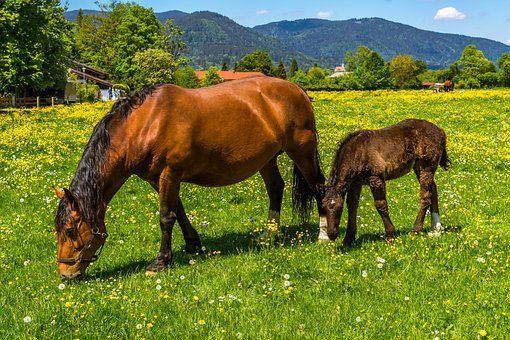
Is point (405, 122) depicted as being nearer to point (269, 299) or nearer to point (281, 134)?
point (281, 134)

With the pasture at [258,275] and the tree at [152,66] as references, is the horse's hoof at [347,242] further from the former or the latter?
the tree at [152,66]

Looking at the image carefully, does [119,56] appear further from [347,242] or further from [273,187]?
[347,242]

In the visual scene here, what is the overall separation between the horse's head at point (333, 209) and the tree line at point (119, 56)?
4220 cm

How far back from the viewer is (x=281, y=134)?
8.77 meters

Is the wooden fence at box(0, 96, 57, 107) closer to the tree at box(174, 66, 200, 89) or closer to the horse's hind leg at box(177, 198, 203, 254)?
the tree at box(174, 66, 200, 89)

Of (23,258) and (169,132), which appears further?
(23,258)

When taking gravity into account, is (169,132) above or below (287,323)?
above

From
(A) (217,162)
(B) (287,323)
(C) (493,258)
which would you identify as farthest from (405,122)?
(B) (287,323)

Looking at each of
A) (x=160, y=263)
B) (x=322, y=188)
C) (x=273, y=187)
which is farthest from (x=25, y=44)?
(x=322, y=188)

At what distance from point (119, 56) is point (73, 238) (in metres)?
86.1

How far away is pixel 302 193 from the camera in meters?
9.65

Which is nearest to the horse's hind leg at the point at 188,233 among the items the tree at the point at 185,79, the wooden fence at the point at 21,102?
the wooden fence at the point at 21,102

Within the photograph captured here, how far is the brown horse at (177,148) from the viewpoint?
6801 mm

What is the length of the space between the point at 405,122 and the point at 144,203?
627 cm
